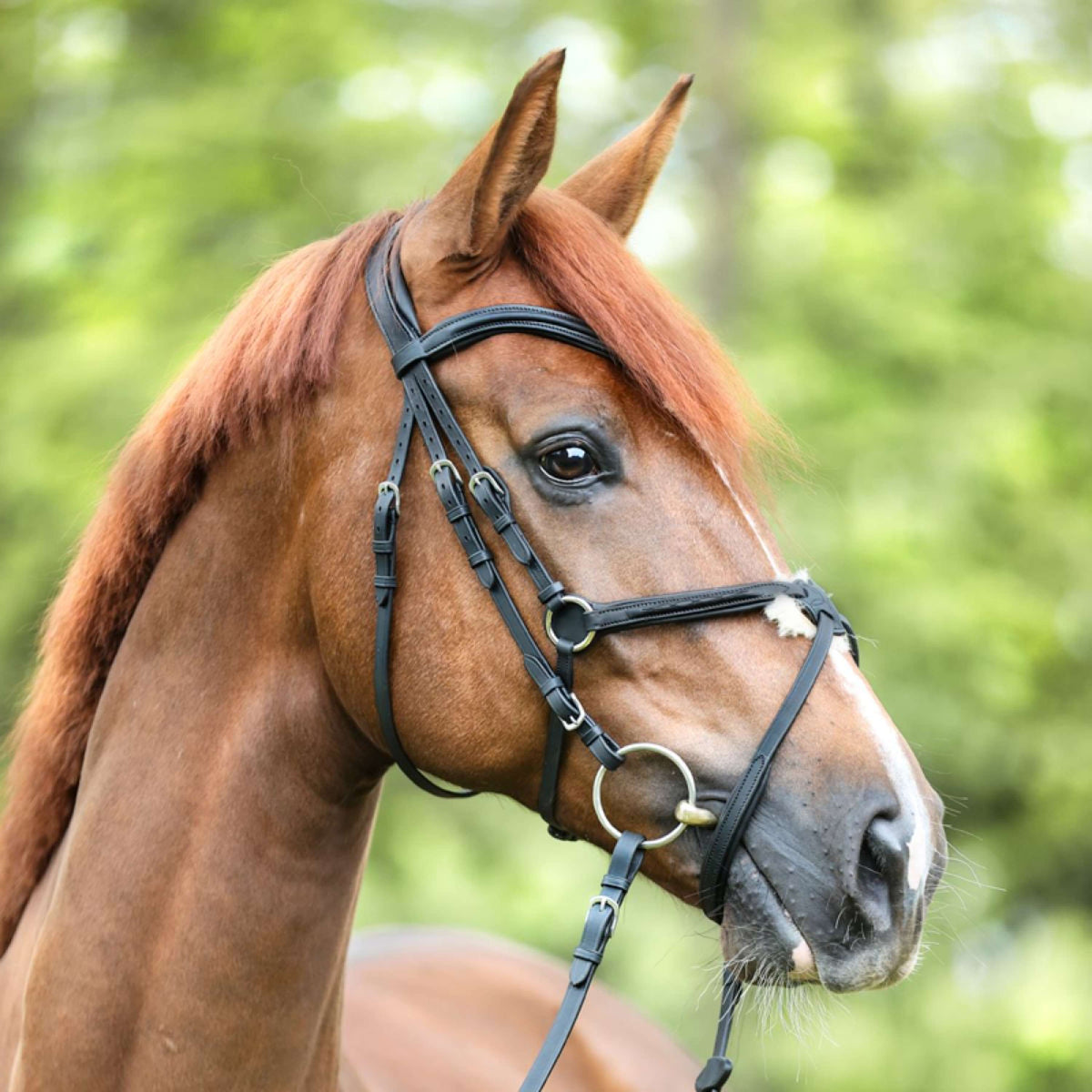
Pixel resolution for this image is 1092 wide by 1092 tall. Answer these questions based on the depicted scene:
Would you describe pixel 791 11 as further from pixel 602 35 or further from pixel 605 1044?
pixel 605 1044

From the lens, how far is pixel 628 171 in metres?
2.30

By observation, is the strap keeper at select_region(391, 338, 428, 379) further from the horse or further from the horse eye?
the horse eye

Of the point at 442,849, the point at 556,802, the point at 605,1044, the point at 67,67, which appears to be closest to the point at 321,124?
the point at 67,67

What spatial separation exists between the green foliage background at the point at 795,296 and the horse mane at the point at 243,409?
4.23m

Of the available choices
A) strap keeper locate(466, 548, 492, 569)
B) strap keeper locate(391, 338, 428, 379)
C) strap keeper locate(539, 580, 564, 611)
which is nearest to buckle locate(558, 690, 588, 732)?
strap keeper locate(539, 580, 564, 611)

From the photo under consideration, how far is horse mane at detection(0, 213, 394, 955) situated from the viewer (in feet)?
6.39

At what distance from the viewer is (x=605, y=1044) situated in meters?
3.54

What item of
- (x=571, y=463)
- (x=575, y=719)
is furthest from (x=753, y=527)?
(x=575, y=719)

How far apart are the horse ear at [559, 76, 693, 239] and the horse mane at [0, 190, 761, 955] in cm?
26

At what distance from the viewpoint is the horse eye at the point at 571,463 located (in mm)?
1806

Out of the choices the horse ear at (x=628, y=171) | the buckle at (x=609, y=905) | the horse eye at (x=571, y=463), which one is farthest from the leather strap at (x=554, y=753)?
the horse ear at (x=628, y=171)

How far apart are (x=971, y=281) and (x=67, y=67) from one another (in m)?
5.95

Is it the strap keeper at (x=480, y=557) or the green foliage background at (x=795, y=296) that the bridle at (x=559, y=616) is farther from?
the green foliage background at (x=795, y=296)

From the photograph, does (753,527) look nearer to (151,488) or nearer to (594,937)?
(594,937)
